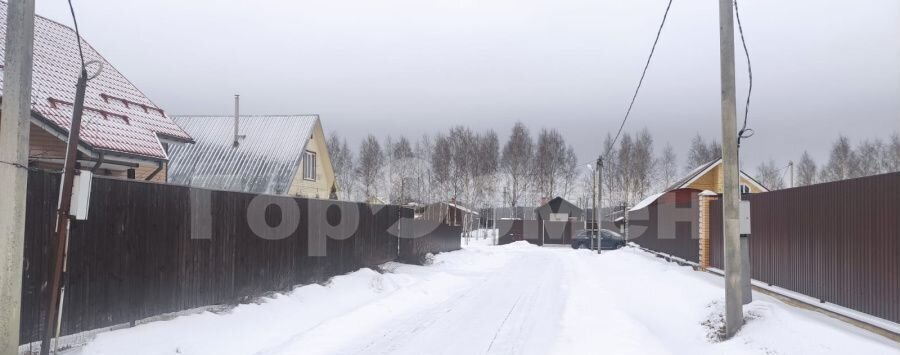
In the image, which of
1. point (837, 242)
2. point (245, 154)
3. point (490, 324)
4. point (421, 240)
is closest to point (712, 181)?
point (421, 240)

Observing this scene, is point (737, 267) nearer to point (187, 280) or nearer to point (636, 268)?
point (187, 280)

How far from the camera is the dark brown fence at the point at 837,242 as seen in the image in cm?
741

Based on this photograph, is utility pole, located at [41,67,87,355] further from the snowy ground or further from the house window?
the house window

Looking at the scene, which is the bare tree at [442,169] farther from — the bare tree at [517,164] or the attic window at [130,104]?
the attic window at [130,104]

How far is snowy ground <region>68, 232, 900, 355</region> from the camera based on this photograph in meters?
7.32

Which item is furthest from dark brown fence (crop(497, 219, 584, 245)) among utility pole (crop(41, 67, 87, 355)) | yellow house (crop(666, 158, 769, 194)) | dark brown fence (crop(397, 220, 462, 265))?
utility pole (crop(41, 67, 87, 355))

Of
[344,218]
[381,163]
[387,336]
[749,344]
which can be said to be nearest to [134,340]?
[387,336]

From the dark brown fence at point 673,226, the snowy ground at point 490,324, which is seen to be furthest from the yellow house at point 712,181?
the snowy ground at point 490,324

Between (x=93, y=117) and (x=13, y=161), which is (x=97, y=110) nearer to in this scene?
(x=93, y=117)

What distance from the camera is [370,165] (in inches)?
2486

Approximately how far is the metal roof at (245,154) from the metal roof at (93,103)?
1106 centimetres

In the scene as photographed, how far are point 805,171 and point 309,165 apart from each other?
216 ft

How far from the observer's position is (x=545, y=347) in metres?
8.48

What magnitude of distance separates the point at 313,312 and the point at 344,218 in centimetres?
440
